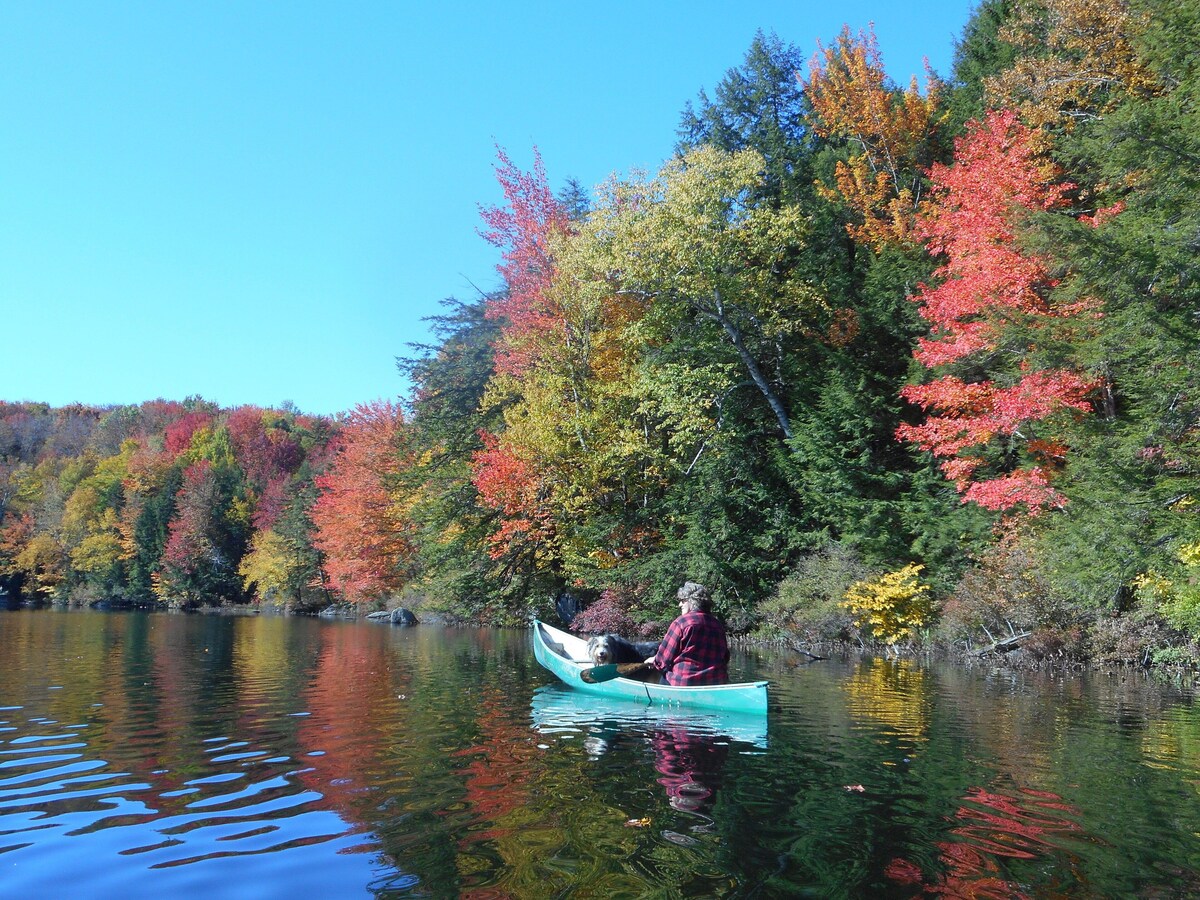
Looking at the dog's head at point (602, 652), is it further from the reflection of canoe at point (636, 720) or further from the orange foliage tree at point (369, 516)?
the orange foliage tree at point (369, 516)

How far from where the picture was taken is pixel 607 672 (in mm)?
11570

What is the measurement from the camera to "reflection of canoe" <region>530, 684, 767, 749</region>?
366 inches

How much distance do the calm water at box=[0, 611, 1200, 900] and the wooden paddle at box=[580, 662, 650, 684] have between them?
375mm

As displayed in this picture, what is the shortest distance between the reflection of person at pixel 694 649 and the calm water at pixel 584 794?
0.72 metres

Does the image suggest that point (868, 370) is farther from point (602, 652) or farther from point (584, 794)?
point (584, 794)

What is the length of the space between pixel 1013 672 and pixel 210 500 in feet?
186

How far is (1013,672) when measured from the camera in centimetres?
1602

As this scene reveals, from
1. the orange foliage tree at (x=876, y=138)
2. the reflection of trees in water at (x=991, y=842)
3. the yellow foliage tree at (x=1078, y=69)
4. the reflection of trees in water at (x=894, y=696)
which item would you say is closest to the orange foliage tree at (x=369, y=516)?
the orange foliage tree at (x=876, y=138)

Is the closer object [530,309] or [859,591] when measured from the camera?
[859,591]

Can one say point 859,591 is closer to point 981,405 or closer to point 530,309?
point 981,405

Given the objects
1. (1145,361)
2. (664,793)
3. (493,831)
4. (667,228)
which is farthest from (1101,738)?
(667,228)

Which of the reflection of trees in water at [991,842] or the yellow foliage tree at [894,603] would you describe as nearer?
the reflection of trees in water at [991,842]

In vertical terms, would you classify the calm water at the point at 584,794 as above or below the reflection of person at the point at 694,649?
below

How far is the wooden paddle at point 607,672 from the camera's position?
11328 millimetres
